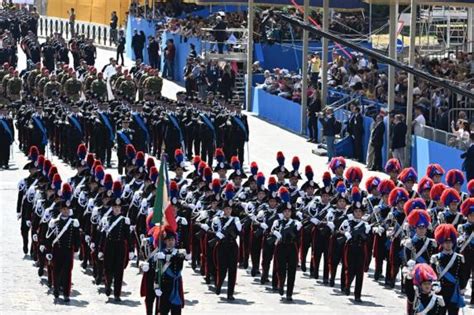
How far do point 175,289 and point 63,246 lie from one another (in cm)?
297

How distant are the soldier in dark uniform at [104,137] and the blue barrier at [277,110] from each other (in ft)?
22.3

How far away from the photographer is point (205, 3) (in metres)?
54.1

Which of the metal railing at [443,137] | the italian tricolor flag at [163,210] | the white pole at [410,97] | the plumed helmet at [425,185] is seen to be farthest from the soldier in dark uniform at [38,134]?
the italian tricolor flag at [163,210]

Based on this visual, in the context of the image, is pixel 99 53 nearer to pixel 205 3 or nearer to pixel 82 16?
pixel 82 16

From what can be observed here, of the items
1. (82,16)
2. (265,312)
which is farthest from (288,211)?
(82,16)

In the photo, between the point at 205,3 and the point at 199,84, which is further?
the point at 205,3

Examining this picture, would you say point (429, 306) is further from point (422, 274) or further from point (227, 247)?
point (227, 247)

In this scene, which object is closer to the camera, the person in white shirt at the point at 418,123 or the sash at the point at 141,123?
the person in white shirt at the point at 418,123

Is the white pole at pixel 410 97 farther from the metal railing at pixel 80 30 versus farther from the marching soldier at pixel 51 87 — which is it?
the metal railing at pixel 80 30

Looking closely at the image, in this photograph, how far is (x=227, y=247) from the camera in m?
23.6

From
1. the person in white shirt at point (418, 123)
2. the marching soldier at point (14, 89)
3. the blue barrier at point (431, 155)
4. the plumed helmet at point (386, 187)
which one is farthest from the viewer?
the marching soldier at point (14, 89)

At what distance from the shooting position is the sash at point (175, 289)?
20.7 m

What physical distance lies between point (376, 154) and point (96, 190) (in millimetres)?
11942

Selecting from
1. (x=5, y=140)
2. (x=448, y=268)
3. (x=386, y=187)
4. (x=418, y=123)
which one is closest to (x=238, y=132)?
(x=418, y=123)
